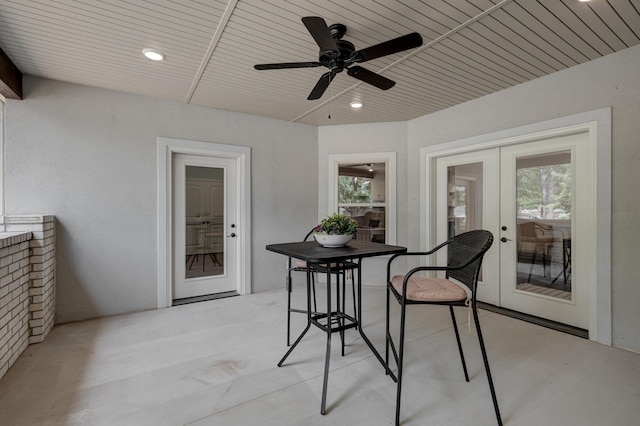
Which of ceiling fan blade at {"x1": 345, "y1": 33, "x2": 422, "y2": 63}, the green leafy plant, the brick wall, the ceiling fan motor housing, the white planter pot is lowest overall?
the brick wall

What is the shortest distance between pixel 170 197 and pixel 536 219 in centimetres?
430

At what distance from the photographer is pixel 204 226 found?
4254 millimetres

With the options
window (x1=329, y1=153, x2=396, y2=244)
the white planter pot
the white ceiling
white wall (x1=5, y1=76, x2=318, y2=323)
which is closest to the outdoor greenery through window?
the white ceiling

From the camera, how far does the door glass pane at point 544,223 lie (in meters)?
3.23

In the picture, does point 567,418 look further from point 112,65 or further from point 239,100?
point 112,65

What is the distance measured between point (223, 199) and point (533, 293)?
4002 millimetres

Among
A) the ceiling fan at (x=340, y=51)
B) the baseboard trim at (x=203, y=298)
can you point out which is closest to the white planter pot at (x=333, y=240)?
the ceiling fan at (x=340, y=51)

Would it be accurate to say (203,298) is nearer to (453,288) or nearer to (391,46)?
(453,288)

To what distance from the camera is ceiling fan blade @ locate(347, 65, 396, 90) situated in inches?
93.1

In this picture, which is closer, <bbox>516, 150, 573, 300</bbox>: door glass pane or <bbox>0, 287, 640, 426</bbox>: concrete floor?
<bbox>0, 287, 640, 426</bbox>: concrete floor

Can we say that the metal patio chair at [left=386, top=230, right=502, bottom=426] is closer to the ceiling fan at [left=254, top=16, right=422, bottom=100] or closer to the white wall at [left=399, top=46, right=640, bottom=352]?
the ceiling fan at [left=254, top=16, right=422, bottom=100]

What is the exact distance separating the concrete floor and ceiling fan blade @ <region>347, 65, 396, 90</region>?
2.25 m

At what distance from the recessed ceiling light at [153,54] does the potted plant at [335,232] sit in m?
2.11

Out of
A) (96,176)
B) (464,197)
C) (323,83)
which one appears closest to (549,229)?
(464,197)
